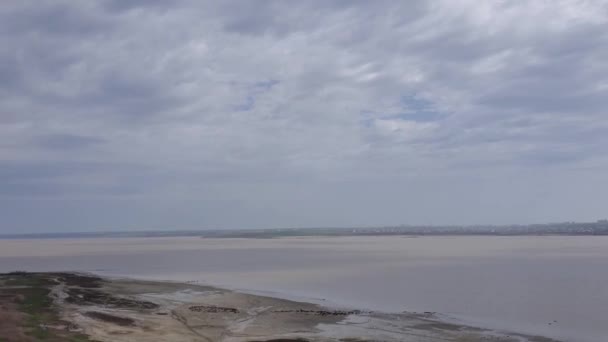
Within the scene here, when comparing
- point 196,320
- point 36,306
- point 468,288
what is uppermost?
point 36,306

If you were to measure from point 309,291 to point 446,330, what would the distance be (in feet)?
56.6

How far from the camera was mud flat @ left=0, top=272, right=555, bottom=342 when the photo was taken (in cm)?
2436

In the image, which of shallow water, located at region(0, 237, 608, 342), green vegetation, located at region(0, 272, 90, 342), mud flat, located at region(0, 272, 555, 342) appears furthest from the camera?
shallow water, located at region(0, 237, 608, 342)

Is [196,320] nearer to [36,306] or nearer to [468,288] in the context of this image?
[36,306]

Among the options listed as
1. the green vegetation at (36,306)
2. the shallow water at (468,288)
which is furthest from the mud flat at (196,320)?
the shallow water at (468,288)

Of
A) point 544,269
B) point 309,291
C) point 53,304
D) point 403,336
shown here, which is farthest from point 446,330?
point 544,269

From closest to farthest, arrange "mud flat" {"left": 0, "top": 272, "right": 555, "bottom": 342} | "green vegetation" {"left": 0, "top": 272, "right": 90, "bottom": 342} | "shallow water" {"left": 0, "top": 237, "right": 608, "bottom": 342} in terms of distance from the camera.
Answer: "green vegetation" {"left": 0, "top": 272, "right": 90, "bottom": 342}, "mud flat" {"left": 0, "top": 272, "right": 555, "bottom": 342}, "shallow water" {"left": 0, "top": 237, "right": 608, "bottom": 342}

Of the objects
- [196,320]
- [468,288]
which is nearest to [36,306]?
[196,320]

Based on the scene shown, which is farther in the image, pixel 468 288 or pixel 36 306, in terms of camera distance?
pixel 468 288

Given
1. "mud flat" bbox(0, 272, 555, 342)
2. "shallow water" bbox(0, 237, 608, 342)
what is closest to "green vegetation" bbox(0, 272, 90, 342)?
"mud flat" bbox(0, 272, 555, 342)

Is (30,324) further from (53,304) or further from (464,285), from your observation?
(464,285)

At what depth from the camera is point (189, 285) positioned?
46688 mm

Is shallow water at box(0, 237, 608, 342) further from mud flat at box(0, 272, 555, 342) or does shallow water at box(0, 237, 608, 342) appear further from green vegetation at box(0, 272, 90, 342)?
green vegetation at box(0, 272, 90, 342)

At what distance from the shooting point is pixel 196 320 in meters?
29.3
